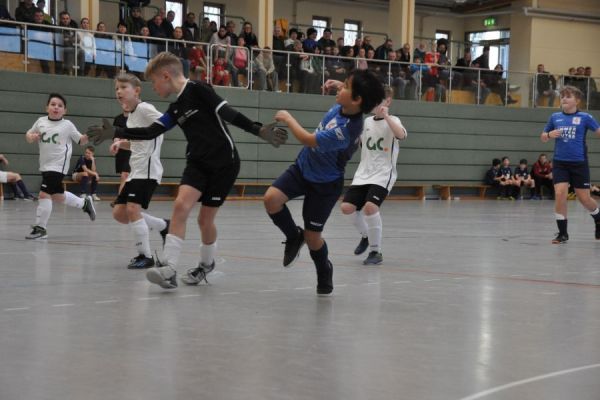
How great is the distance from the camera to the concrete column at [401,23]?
3166cm

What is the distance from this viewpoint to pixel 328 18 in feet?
114

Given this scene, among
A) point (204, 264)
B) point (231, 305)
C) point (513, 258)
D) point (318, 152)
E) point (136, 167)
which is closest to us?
point (231, 305)

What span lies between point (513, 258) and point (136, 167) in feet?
14.3

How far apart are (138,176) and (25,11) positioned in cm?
1457

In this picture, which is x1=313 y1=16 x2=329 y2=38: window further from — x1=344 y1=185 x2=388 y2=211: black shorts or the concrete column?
x1=344 y1=185 x2=388 y2=211: black shorts

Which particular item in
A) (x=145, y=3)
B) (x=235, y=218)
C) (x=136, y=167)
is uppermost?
(x=145, y=3)

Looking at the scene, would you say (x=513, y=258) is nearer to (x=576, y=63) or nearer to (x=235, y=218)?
(x=235, y=218)

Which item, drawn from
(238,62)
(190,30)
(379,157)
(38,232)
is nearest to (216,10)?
(190,30)

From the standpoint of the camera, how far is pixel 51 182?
39.4 ft

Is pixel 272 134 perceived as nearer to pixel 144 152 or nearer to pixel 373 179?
pixel 144 152

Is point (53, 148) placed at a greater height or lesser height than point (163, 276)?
greater

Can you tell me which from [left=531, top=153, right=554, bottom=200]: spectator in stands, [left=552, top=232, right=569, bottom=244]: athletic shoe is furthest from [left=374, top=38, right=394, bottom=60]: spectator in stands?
[left=552, top=232, right=569, bottom=244]: athletic shoe

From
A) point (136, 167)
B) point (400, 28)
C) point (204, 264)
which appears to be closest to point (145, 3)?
point (400, 28)

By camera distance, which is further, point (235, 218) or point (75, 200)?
point (235, 218)
